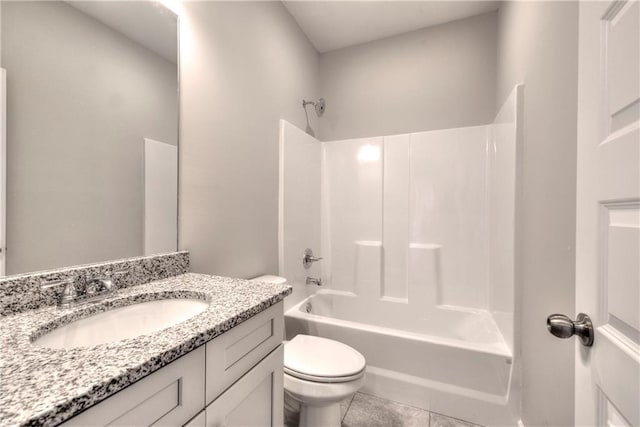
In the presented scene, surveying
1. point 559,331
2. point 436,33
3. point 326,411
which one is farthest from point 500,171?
point 326,411

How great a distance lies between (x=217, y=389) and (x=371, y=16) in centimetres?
254

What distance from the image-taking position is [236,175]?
1517mm

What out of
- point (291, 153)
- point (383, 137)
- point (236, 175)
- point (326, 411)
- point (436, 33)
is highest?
point (436, 33)

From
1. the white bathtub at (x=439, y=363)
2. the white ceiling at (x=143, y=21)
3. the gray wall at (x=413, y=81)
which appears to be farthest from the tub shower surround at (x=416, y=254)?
the white ceiling at (x=143, y=21)

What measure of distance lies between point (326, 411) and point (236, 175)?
134cm

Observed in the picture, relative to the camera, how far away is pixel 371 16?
2.09 meters

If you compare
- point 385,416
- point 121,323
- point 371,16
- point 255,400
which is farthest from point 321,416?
point 371,16

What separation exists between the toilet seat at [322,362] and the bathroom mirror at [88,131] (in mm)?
812

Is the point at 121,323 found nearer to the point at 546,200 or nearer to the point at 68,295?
the point at 68,295

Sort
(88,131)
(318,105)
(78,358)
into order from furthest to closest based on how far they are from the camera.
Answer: (318,105)
(88,131)
(78,358)

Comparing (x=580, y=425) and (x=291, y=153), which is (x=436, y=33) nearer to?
(x=291, y=153)

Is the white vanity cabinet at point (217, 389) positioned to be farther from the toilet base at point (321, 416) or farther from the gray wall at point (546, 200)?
the gray wall at point (546, 200)

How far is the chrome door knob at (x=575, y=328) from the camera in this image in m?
0.57

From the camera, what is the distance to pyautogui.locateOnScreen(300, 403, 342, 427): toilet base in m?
1.34
